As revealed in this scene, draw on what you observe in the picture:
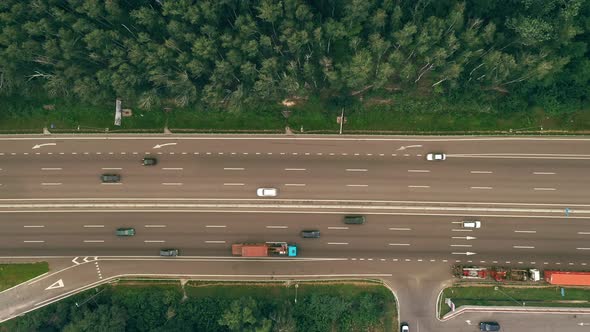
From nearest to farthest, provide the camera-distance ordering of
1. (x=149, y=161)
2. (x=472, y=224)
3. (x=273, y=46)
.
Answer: (x=273, y=46) → (x=472, y=224) → (x=149, y=161)

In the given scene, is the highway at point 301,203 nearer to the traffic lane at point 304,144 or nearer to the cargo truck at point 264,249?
the traffic lane at point 304,144

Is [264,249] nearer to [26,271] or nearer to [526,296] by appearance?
[26,271]

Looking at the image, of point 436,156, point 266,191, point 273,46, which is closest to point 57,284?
point 266,191

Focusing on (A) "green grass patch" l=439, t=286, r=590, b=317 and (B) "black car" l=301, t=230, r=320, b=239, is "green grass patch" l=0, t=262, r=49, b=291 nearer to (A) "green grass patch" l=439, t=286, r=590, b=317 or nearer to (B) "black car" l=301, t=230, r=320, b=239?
(B) "black car" l=301, t=230, r=320, b=239

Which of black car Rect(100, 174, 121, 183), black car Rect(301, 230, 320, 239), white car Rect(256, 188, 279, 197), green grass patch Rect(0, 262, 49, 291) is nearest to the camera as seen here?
white car Rect(256, 188, 279, 197)

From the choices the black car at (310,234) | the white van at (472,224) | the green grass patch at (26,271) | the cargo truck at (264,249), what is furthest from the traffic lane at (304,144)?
the green grass patch at (26,271)

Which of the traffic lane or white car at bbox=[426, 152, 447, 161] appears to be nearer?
white car at bbox=[426, 152, 447, 161]

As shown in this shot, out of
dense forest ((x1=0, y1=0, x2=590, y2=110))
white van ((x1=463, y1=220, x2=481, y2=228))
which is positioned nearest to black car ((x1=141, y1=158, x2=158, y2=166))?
dense forest ((x1=0, y1=0, x2=590, y2=110))
